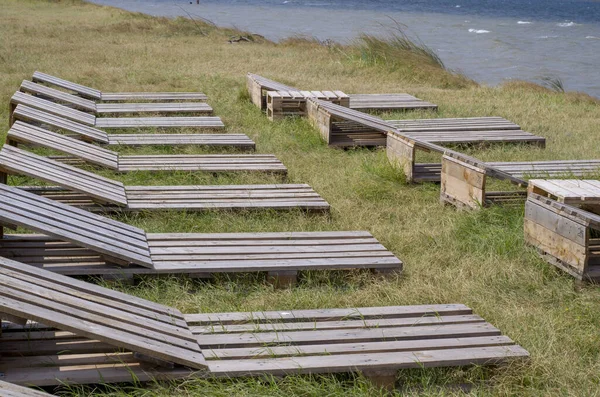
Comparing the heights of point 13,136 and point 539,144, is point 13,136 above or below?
above

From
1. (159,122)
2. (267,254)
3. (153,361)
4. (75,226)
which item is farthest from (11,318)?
(159,122)

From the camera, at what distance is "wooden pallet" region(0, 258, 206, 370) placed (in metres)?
3.66

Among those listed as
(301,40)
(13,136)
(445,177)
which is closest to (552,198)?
(445,177)

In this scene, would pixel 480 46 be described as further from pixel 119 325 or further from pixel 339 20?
pixel 119 325

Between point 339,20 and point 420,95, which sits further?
point 339,20

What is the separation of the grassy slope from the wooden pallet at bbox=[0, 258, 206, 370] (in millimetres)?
193

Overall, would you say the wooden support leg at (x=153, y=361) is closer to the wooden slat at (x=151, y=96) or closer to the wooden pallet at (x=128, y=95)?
the wooden pallet at (x=128, y=95)

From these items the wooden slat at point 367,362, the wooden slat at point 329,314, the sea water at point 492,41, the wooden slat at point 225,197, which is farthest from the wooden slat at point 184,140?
the sea water at point 492,41

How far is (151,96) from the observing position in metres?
12.8

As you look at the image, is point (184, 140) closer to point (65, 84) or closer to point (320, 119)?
point (320, 119)

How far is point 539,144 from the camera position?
10203 millimetres

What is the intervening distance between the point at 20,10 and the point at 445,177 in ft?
83.0

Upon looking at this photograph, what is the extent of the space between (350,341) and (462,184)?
3.20 m

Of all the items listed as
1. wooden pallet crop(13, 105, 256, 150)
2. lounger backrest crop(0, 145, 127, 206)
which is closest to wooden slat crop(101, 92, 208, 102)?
wooden pallet crop(13, 105, 256, 150)
